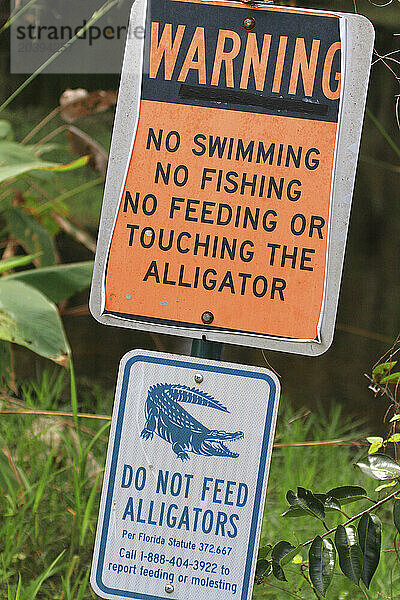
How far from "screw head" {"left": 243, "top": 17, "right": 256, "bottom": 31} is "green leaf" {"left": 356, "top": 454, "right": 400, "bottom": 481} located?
53 centimetres

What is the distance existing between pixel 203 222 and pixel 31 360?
1.31 m

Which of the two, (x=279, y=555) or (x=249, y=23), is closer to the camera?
(x=249, y=23)

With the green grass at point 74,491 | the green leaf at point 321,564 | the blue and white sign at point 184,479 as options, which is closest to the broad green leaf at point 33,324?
the green grass at point 74,491

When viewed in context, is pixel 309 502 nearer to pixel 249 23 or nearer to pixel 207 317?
pixel 207 317

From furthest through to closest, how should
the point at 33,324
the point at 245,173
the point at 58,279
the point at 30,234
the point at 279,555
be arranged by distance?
the point at 30,234
the point at 58,279
the point at 33,324
the point at 279,555
the point at 245,173

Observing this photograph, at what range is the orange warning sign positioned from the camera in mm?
909

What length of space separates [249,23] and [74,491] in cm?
100

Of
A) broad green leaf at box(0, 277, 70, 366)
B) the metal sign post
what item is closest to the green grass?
broad green leaf at box(0, 277, 70, 366)

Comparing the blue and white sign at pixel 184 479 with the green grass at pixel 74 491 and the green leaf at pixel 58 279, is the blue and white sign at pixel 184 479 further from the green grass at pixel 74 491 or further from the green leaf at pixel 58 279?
the green leaf at pixel 58 279

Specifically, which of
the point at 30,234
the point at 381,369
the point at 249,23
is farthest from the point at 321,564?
the point at 30,234

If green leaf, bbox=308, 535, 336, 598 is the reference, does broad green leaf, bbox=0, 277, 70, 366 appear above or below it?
above

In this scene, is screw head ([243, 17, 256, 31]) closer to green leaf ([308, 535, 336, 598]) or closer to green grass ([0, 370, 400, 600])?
green leaf ([308, 535, 336, 598])

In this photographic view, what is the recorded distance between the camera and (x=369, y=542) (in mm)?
953

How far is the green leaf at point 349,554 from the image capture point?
3.13ft
